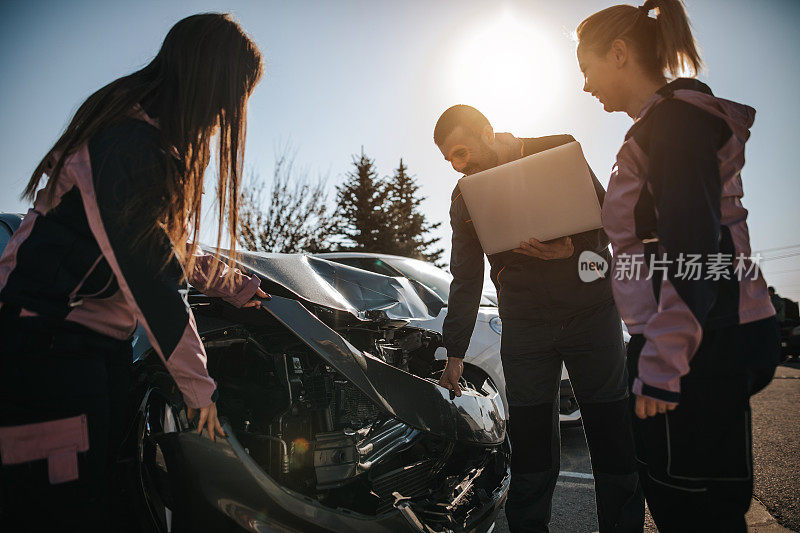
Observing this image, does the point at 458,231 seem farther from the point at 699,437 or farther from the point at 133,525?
the point at 133,525

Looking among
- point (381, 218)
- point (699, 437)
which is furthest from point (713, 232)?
point (381, 218)

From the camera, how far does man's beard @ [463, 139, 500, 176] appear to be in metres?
2.05

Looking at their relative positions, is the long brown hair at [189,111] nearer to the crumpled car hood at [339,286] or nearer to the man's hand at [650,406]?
the crumpled car hood at [339,286]

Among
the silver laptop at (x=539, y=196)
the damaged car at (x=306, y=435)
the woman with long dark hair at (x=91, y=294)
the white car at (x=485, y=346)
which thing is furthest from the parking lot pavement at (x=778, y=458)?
the woman with long dark hair at (x=91, y=294)

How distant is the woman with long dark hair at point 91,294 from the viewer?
1.02 metres

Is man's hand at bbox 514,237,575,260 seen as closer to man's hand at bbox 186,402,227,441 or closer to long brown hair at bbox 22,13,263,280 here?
long brown hair at bbox 22,13,263,280

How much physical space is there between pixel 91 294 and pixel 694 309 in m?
1.36

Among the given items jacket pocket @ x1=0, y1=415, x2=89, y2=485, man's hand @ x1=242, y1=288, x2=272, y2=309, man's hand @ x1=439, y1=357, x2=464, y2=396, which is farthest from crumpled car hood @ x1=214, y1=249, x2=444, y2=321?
jacket pocket @ x1=0, y1=415, x2=89, y2=485

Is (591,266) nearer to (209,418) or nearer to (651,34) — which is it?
(651,34)

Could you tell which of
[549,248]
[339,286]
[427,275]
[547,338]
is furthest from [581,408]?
[427,275]

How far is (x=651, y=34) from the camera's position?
131cm

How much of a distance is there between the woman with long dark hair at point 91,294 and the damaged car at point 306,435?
221 millimetres

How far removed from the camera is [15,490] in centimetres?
101

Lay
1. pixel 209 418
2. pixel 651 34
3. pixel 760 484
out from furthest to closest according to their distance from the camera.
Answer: pixel 760 484 < pixel 651 34 < pixel 209 418
